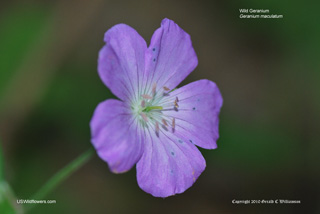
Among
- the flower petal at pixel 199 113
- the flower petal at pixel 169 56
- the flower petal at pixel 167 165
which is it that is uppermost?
the flower petal at pixel 169 56

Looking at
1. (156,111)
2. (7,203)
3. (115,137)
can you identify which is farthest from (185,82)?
(7,203)

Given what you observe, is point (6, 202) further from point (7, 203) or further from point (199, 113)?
point (199, 113)

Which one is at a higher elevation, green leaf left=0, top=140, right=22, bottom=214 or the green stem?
the green stem

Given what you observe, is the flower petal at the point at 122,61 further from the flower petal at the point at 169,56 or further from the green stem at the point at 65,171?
the green stem at the point at 65,171

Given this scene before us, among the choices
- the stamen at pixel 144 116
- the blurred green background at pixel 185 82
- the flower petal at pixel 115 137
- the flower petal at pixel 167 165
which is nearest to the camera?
the flower petal at pixel 115 137

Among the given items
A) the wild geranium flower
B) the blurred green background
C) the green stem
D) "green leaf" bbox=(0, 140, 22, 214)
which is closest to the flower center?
the wild geranium flower

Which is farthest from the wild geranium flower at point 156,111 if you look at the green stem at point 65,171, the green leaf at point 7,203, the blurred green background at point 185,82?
the blurred green background at point 185,82

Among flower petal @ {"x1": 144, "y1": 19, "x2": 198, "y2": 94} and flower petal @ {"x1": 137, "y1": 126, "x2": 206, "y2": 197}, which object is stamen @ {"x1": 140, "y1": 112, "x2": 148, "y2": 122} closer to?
flower petal @ {"x1": 137, "y1": 126, "x2": 206, "y2": 197}
